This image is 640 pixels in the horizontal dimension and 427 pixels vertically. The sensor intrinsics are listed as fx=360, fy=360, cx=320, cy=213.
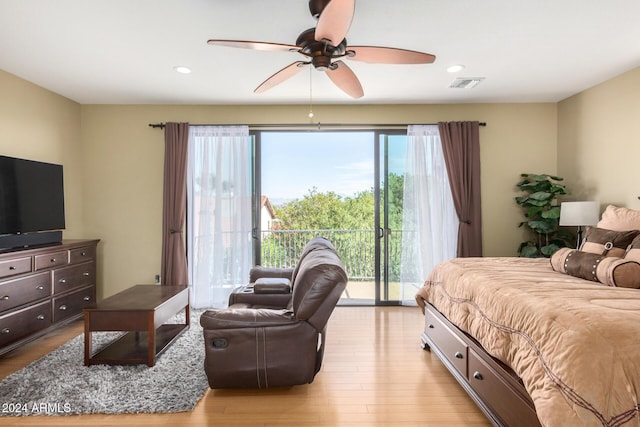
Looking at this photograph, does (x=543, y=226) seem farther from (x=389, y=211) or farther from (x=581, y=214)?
(x=389, y=211)

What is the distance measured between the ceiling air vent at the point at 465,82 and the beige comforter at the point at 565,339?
2.30 m

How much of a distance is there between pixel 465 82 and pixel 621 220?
201 centimetres

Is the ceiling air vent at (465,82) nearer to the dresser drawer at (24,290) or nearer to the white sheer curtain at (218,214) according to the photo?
the white sheer curtain at (218,214)

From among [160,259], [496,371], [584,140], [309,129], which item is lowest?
[496,371]

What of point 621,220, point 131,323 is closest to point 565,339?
point 621,220

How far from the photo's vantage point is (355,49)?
2250 mm

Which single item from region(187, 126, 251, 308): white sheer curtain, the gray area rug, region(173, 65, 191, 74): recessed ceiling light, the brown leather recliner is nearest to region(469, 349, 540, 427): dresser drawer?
the brown leather recliner

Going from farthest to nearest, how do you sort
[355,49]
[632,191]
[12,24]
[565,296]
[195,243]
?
[195,243] < [632,191] < [12,24] < [355,49] < [565,296]

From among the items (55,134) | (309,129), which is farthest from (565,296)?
(55,134)

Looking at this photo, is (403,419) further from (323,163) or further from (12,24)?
(323,163)

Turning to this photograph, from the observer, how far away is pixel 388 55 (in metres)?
2.32

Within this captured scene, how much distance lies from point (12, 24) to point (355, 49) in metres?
2.58

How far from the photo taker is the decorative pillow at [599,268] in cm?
224

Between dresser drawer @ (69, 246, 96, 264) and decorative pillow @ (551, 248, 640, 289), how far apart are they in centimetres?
476
